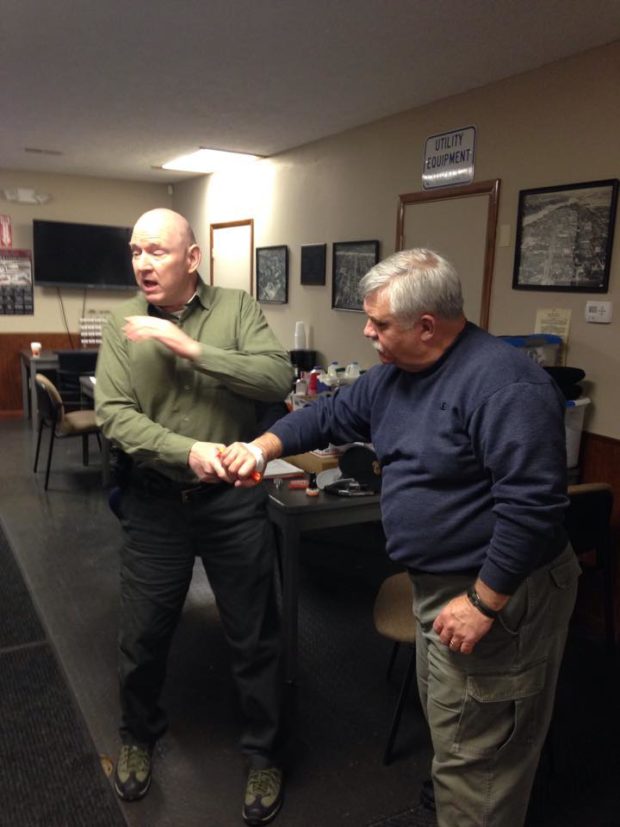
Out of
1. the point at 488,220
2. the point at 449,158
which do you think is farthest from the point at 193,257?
the point at 449,158

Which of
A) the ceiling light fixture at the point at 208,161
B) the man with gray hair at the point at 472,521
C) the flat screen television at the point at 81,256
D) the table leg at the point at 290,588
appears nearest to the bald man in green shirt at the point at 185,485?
the man with gray hair at the point at 472,521

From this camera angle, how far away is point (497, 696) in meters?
1.27

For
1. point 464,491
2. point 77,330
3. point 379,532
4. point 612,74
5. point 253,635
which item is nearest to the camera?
point 464,491

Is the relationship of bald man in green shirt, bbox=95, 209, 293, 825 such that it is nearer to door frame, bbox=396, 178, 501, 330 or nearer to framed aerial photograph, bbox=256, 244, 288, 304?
door frame, bbox=396, 178, 501, 330

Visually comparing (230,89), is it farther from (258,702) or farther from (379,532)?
(258,702)

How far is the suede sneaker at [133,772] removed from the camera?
1812 millimetres

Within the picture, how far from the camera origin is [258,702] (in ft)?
5.80

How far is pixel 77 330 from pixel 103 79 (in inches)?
156

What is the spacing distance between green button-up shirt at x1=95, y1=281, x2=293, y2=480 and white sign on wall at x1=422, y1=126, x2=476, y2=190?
6.85 feet

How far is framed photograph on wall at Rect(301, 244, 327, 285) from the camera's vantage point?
14.9 feet

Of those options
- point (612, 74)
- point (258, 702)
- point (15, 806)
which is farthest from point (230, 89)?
point (15, 806)

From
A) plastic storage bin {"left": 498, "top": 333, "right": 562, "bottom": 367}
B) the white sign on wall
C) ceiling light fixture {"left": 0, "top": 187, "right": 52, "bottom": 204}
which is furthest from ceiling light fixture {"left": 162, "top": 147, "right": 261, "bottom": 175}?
plastic storage bin {"left": 498, "top": 333, "right": 562, "bottom": 367}

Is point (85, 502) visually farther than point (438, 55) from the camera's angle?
Yes

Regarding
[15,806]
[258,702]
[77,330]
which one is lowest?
[15,806]
